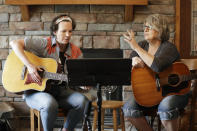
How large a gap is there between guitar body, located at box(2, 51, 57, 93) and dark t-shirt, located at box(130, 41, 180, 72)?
0.73 metres

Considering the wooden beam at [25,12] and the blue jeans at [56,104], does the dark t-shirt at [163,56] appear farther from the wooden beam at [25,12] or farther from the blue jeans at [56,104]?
the wooden beam at [25,12]

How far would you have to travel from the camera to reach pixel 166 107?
8.11ft

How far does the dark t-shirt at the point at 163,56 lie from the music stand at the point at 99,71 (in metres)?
0.45

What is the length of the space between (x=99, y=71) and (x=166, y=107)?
26.9 inches

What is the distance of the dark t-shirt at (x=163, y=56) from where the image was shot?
2520 mm

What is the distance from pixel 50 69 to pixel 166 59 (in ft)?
3.04

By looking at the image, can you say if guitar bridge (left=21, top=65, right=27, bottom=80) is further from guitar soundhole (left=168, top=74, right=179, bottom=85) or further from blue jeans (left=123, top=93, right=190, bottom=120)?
guitar soundhole (left=168, top=74, right=179, bottom=85)

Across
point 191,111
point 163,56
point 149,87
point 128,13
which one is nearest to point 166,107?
point 149,87

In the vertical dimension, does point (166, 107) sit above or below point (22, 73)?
below

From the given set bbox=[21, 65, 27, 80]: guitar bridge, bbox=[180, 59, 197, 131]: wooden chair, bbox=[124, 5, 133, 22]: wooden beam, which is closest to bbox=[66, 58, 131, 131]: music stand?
bbox=[21, 65, 27, 80]: guitar bridge

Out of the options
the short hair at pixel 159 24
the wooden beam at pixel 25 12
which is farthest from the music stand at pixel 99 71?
the wooden beam at pixel 25 12

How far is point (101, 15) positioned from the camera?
3500 mm

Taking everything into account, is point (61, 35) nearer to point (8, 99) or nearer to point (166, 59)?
point (166, 59)

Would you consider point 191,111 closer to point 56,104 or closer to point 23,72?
point 56,104
